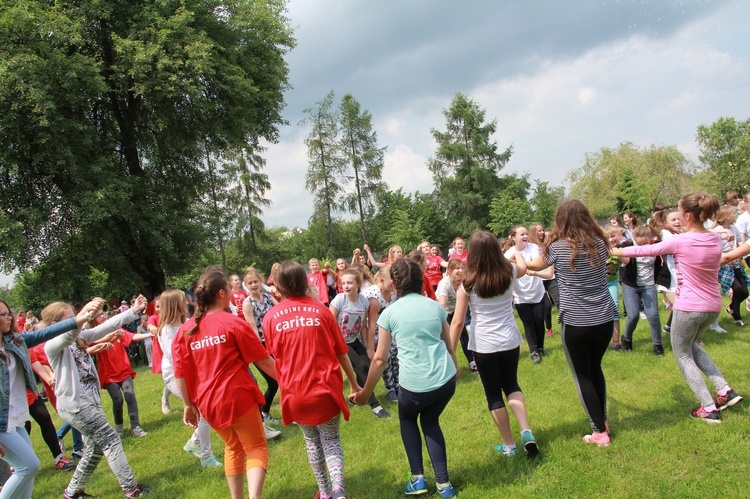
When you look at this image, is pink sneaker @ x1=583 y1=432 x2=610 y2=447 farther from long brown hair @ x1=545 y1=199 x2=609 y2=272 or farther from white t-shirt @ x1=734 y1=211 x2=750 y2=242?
white t-shirt @ x1=734 y1=211 x2=750 y2=242

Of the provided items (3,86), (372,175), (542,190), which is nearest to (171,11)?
(3,86)

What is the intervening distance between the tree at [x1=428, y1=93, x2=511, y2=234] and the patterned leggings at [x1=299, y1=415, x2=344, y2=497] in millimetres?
37647

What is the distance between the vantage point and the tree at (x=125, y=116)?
1434 cm

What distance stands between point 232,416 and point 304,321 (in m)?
0.87

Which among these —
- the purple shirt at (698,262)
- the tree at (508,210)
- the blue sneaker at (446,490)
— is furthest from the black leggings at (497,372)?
the tree at (508,210)

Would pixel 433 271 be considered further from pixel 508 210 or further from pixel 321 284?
pixel 508 210

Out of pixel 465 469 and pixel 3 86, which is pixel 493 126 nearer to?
pixel 3 86

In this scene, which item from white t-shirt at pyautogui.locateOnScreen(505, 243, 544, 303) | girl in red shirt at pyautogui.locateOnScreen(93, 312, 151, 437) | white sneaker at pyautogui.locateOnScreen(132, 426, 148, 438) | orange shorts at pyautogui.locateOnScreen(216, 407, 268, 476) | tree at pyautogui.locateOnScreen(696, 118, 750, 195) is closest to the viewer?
orange shorts at pyautogui.locateOnScreen(216, 407, 268, 476)

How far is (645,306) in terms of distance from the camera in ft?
21.0

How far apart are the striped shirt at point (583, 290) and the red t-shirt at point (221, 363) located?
8.46ft

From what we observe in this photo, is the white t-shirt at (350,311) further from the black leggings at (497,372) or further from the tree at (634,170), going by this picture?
the tree at (634,170)

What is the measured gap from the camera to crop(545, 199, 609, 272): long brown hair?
3779mm

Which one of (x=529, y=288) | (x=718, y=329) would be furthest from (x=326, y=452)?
(x=718, y=329)

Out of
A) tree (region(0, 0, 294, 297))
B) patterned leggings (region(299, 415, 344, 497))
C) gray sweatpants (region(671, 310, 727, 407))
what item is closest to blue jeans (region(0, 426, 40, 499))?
patterned leggings (region(299, 415, 344, 497))
